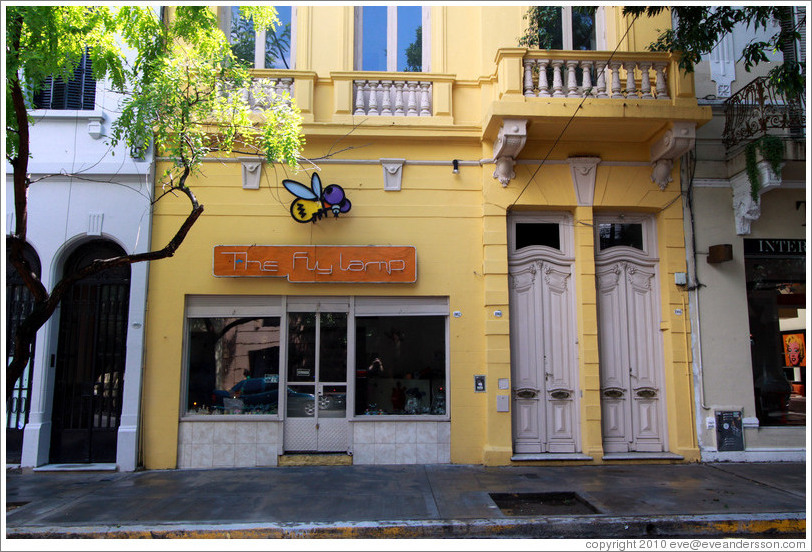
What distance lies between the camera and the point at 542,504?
7.28 meters

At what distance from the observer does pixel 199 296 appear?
9539 mm

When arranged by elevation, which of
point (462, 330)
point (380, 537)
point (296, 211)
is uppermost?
point (296, 211)

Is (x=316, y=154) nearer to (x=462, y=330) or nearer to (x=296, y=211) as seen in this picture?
(x=296, y=211)

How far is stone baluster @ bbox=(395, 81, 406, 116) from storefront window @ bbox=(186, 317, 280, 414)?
13.5 ft

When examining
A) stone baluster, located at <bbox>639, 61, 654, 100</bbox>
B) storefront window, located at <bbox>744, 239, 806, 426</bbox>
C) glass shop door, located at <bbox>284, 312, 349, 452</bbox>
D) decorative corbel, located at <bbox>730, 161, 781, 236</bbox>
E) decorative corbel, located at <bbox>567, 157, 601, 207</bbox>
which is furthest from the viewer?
decorative corbel, located at <bbox>567, 157, 601, 207</bbox>

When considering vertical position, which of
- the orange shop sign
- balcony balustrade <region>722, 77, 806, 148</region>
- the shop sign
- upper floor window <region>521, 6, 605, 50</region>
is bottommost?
the orange shop sign

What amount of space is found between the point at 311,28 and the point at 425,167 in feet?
10.6

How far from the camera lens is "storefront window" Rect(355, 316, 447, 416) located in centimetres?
952

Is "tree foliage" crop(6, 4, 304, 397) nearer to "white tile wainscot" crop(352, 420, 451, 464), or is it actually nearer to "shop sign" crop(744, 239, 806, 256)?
"white tile wainscot" crop(352, 420, 451, 464)

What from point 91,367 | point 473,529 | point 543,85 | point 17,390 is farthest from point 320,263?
point 17,390

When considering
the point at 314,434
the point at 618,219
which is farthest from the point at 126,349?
the point at 618,219

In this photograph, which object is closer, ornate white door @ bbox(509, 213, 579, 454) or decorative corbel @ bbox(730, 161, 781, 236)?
decorative corbel @ bbox(730, 161, 781, 236)

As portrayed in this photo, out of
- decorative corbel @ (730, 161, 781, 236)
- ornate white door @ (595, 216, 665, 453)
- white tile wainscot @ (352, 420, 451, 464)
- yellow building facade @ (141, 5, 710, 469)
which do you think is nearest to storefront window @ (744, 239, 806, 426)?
decorative corbel @ (730, 161, 781, 236)

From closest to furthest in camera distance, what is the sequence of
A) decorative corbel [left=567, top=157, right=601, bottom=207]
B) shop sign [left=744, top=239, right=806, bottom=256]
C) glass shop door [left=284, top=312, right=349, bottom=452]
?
glass shop door [left=284, top=312, right=349, bottom=452], decorative corbel [left=567, top=157, right=601, bottom=207], shop sign [left=744, top=239, right=806, bottom=256]
